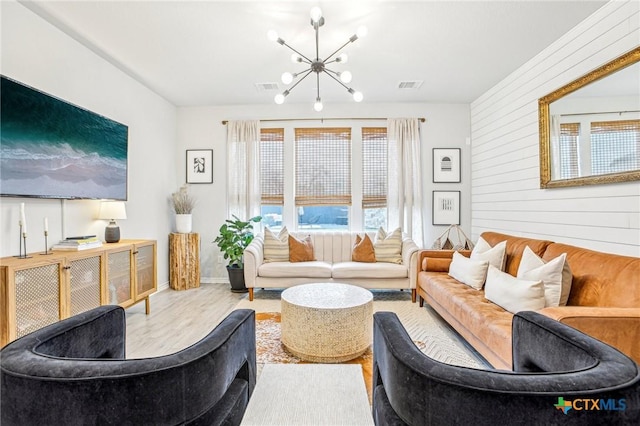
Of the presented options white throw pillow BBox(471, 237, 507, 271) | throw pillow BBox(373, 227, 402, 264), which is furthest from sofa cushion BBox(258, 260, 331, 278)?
white throw pillow BBox(471, 237, 507, 271)

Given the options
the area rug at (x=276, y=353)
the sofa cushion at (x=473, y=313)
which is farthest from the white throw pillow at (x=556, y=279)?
the area rug at (x=276, y=353)

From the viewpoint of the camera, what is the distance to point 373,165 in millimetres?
4945

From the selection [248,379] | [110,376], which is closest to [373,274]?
[248,379]

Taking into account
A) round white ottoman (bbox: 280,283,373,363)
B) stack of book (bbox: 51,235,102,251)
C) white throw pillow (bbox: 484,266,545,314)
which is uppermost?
stack of book (bbox: 51,235,102,251)

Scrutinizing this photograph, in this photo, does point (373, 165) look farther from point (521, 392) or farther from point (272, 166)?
point (521, 392)

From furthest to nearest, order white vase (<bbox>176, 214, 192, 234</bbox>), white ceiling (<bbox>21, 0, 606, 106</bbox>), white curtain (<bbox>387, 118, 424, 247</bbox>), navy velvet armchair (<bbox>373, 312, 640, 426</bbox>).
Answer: white curtain (<bbox>387, 118, 424, 247</bbox>) < white vase (<bbox>176, 214, 192, 234</bbox>) < white ceiling (<bbox>21, 0, 606, 106</bbox>) < navy velvet armchair (<bbox>373, 312, 640, 426</bbox>)

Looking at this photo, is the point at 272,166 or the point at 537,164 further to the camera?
the point at 272,166

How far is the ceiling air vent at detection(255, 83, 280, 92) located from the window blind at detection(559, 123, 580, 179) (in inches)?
127

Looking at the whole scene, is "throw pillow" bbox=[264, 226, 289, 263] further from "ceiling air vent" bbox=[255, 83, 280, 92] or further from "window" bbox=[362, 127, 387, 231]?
"ceiling air vent" bbox=[255, 83, 280, 92]

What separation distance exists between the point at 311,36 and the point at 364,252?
267cm

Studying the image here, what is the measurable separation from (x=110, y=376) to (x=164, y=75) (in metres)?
3.91

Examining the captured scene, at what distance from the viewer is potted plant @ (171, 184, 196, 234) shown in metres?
4.63

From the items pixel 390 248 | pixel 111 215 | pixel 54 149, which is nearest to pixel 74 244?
pixel 111 215

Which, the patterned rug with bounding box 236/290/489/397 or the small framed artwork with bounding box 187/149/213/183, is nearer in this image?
the patterned rug with bounding box 236/290/489/397
